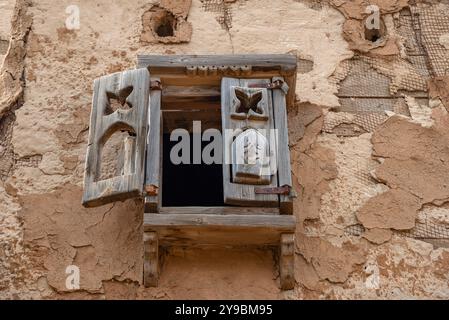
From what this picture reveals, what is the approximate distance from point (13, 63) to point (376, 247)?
242cm

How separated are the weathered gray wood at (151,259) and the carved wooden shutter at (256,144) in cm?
40

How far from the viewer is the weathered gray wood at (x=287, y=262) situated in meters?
4.02

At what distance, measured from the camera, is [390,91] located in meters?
4.96

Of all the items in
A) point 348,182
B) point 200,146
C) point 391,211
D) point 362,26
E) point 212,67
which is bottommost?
point 391,211

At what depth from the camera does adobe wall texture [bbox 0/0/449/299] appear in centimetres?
421

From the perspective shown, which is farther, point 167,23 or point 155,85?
point 167,23

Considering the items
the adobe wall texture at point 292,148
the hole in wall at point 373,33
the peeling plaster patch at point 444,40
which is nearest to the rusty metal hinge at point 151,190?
the adobe wall texture at point 292,148

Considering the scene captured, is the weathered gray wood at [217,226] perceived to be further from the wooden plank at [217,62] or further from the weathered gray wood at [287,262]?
the wooden plank at [217,62]

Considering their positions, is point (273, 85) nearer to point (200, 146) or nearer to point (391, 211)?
point (200, 146)

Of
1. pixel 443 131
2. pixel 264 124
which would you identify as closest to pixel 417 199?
pixel 443 131

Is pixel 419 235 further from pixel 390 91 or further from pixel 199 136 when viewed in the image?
pixel 199 136

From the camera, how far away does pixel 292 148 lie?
15.4ft

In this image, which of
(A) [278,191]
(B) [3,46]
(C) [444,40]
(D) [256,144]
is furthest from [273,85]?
(B) [3,46]

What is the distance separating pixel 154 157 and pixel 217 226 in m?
0.48
